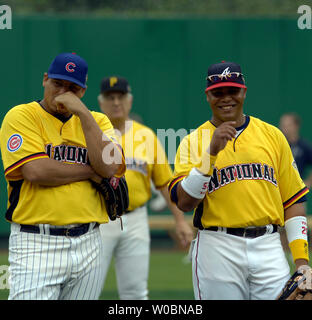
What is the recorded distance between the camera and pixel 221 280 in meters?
3.99

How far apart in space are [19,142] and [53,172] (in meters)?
0.28

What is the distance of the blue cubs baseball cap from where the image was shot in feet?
13.0

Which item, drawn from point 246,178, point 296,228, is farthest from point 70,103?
point 296,228

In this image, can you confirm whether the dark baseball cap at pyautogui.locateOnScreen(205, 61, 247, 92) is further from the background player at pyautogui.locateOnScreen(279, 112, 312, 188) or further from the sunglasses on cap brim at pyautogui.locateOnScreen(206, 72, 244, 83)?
the background player at pyautogui.locateOnScreen(279, 112, 312, 188)

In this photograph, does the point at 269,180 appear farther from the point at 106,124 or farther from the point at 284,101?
the point at 284,101

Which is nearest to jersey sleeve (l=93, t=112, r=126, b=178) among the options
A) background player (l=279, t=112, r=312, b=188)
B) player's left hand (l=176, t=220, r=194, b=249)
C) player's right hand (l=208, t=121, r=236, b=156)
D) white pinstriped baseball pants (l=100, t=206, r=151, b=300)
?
player's right hand (l=208, t=121, r=236, b=156)

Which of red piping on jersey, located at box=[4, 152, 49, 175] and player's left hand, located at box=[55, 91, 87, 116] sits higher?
player's left hand, located at box=[55, 91, 87, 116]

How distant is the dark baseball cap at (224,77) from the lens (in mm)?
3990

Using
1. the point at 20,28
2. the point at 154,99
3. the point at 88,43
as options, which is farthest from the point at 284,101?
the point at 20,28

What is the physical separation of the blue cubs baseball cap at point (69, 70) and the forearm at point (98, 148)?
0.22 meters

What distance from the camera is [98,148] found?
155 inches

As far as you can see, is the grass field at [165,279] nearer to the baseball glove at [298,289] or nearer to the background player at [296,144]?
the background player at [296,144]

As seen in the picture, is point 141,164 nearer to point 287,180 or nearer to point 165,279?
point 287,180

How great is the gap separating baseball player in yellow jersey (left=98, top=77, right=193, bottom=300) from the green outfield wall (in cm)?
489
